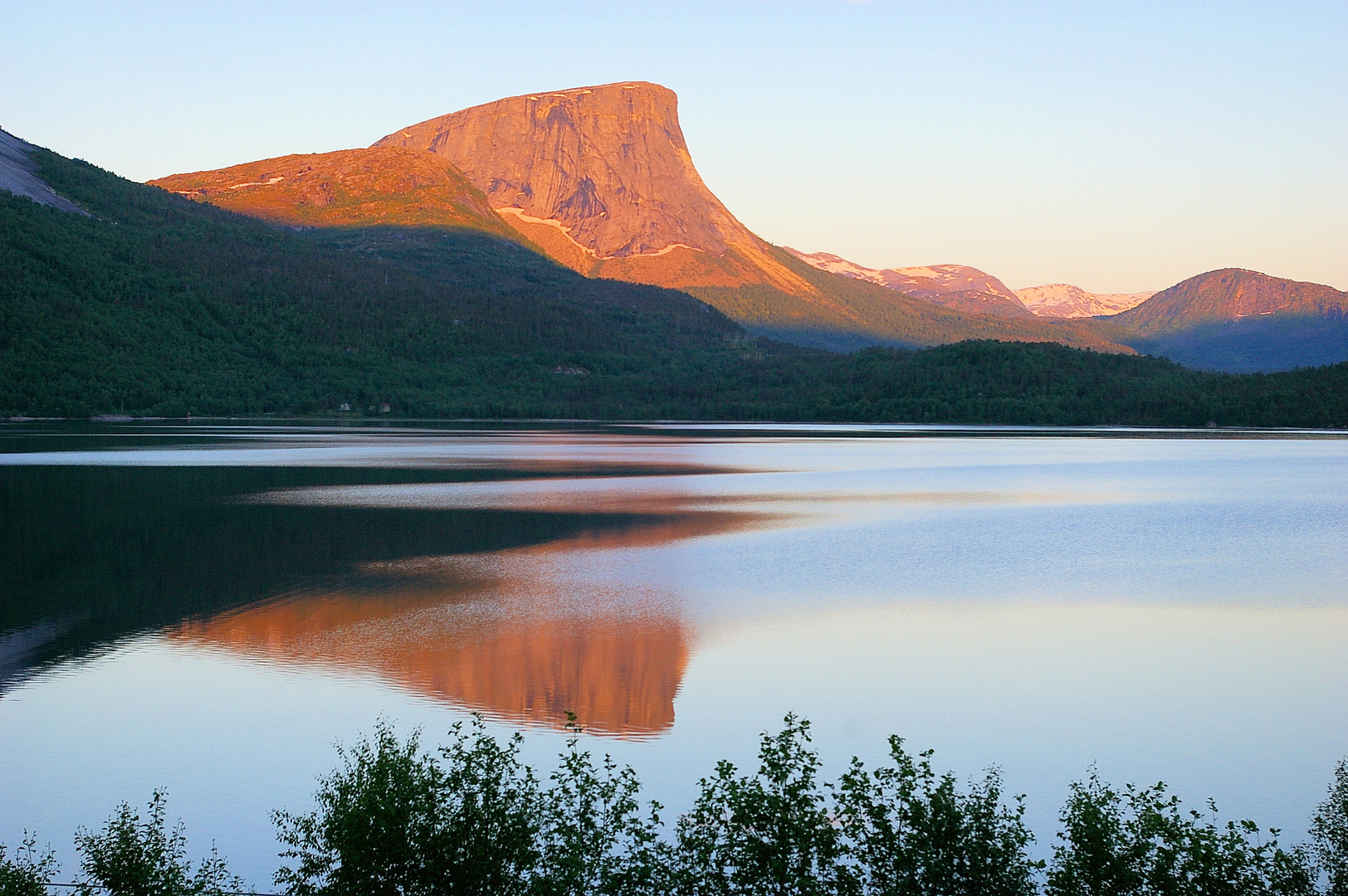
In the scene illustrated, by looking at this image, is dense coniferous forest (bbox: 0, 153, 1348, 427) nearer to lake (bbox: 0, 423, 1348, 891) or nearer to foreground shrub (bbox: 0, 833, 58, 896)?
lake (bbox: 0, 423, 1348, 891)

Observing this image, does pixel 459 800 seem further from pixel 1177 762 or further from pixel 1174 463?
pixel 1174 463

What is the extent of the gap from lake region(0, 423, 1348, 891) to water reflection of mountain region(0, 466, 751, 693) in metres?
0.14

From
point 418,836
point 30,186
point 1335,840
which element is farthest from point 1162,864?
point 30,186

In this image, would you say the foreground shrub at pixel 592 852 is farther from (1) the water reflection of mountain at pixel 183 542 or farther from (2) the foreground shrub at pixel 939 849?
(1) the water reflection of mountain at pixel 183 542

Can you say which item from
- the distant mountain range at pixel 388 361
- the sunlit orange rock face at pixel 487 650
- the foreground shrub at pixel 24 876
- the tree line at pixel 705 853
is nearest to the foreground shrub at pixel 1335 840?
the tree line at pixel 705 853

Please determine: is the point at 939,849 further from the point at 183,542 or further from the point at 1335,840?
the point at 183,542

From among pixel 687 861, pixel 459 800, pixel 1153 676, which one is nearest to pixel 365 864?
pixel 459 800

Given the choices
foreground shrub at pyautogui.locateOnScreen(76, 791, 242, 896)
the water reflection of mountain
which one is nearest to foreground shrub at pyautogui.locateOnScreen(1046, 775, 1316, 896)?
foreground shrub at pyautogui.locateOnScreen(76, 791, 242, 896)

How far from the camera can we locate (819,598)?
2139 centimetres

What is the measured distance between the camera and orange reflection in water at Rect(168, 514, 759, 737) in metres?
14.2

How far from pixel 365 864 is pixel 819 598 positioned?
566 inches

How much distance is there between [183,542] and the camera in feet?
89.2

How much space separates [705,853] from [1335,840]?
4.96 m

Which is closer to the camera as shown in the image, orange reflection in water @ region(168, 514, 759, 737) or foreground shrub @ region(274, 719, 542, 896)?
foreground shrub @ region(274, 719, 542, 896)
